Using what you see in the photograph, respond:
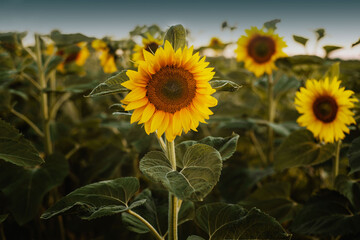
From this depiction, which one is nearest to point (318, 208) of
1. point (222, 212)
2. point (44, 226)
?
point (222, 212)

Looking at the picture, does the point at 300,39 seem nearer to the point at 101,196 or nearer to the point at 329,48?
the point at 329,48

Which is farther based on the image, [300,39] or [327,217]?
[300,39]

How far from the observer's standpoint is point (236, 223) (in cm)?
79

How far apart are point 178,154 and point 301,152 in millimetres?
670

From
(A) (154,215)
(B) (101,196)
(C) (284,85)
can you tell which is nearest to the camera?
(B) (101,196)

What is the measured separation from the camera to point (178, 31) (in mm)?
768

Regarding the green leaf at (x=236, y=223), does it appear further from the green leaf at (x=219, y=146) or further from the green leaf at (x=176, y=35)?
the green leaf at (x=176, y=35)

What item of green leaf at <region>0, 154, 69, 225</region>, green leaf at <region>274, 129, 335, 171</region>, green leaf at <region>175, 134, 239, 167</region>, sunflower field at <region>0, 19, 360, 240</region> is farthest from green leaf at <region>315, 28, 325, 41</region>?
green leaf at <region>0, 154, 69, 225</region>

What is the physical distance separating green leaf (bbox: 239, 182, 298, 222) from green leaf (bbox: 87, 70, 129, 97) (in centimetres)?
80

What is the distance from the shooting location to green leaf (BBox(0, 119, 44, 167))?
850 mm

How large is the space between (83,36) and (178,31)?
677 millimetres

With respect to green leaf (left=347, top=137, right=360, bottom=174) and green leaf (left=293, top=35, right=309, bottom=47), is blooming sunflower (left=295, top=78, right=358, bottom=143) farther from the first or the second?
green leaf (left=293, top=35, right=309, bottom=47)

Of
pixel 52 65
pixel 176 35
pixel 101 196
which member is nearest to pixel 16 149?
pixel 101 196

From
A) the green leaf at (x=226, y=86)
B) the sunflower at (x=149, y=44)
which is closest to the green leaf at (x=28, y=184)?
the sunflower at (x=149, y=44)
